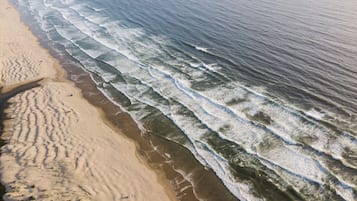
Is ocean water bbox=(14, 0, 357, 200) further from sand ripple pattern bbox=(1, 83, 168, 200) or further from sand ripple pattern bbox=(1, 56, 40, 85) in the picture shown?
sand ripple pattern bbox=(1, 56, 40, 85)

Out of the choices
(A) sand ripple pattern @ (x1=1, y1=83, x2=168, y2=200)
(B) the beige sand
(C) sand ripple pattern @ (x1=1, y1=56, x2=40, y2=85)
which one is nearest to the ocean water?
(B) the beige sand

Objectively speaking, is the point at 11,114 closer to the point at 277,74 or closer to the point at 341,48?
the point at 277,74

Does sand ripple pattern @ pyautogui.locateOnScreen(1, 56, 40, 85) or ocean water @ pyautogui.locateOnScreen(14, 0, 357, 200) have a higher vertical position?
ocean water @ pyautogui.locateOnScreen(14, 0, 357, 200)

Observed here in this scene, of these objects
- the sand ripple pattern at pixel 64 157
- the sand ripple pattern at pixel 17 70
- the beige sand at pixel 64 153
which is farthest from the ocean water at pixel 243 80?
the sand ripple pattern at pixel 17 70

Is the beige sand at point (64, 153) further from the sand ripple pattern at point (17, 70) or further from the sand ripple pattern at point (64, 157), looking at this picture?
the sand ripple pattern at point (17, 70)

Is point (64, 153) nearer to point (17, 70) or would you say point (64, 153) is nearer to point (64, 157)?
point (64, 157)

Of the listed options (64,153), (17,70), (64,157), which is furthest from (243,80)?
(17,70)

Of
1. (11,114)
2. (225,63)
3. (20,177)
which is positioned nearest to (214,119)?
(225,63)
